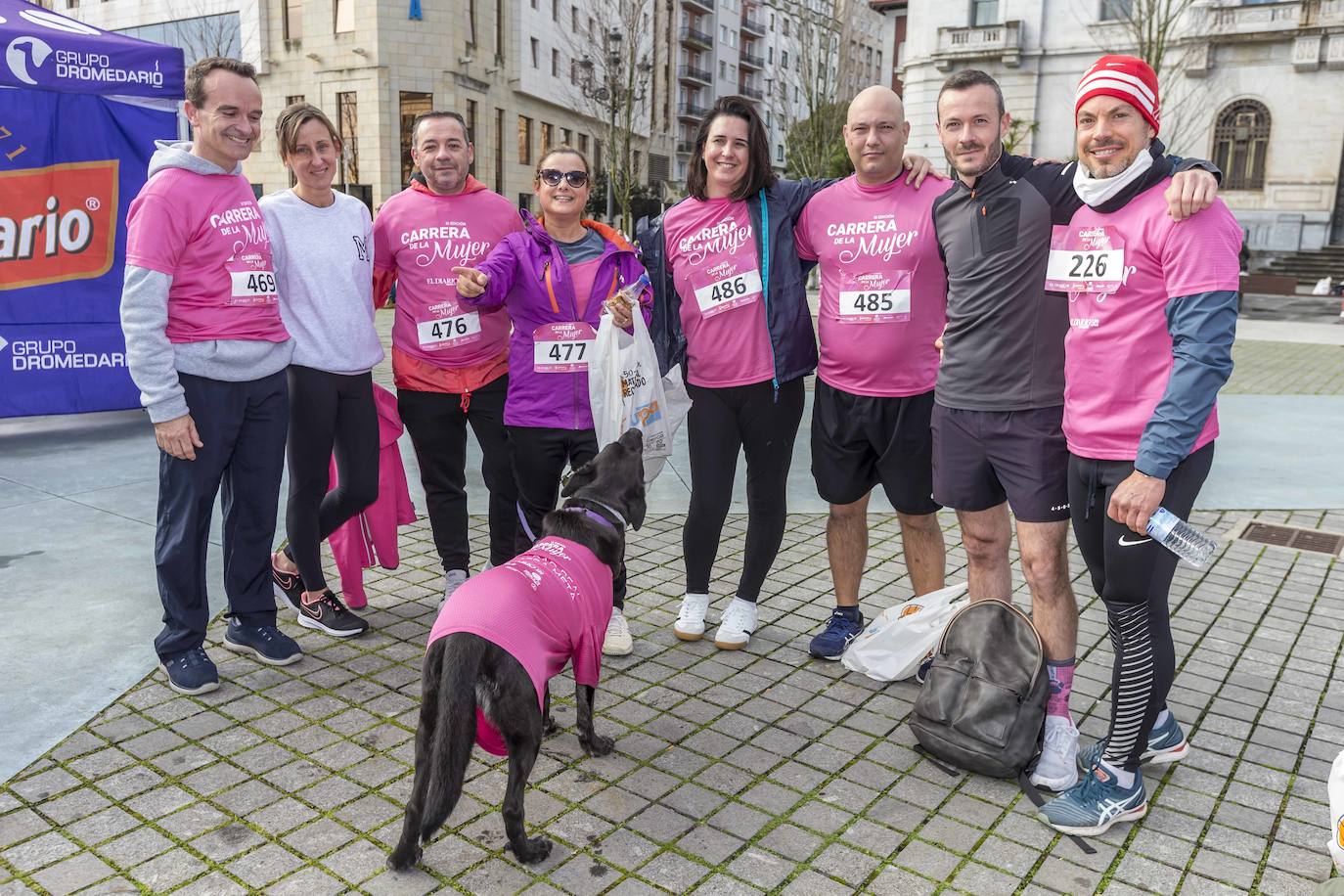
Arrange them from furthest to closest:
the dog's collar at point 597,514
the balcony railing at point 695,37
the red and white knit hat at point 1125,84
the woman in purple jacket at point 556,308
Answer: the balcony railing at point 695,37 < the woman in purple jacket at point 556,308 < the dog's collar at point 597,514 < the red and white knit hat at point 1125,84

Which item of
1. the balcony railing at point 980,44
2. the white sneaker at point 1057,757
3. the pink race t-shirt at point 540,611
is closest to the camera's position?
the pink race t-shirt at point 540,611

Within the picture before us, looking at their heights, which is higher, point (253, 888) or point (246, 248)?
point (246, 248)

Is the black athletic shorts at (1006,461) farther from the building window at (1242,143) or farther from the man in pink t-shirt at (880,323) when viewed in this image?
the building window at (1242,143)

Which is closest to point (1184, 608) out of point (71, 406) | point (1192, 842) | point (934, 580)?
point (934, 580)

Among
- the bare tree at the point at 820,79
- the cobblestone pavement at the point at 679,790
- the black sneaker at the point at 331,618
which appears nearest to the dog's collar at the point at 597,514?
the cobblestone pavement at the point at 679,790

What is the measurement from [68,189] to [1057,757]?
7.69 metres

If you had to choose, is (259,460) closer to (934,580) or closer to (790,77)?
(934,580)

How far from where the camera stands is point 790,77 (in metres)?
73.2

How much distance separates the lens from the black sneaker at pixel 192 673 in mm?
3787

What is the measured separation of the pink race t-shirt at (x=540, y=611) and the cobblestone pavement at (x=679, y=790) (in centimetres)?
46

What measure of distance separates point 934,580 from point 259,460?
2837mm

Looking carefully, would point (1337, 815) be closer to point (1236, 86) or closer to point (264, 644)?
point (264, 644)

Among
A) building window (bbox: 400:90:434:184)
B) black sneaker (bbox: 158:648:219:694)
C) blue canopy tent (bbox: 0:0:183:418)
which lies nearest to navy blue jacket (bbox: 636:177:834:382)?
black sneaker (bbox: 158:648:219:694)

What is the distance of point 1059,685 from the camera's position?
3342mm
